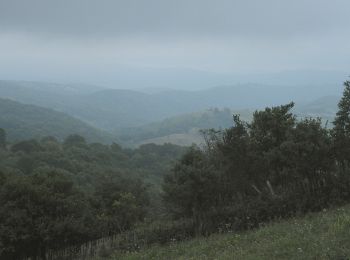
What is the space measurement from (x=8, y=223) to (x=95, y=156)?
8869 cm

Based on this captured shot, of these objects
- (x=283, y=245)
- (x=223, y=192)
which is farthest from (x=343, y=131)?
(x=283, y=245)

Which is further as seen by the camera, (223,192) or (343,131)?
(223,192)

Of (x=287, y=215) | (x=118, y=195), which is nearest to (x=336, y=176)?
(x=287, y=215)

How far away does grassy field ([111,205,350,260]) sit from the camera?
9040 mm

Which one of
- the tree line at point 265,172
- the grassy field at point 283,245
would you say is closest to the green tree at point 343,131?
the tree line at point 265,172

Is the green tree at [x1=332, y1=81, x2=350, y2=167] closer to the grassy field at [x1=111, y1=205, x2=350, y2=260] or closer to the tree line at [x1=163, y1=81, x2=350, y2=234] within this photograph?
the tree line at [x1=163, y1=81, x2=350, y2=234]

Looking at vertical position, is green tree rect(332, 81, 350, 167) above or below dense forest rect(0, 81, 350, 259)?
above

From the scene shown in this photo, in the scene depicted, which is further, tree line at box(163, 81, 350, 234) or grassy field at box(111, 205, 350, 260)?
tree line at box(163, 81, 350, 234)

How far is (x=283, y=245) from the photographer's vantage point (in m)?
10.2

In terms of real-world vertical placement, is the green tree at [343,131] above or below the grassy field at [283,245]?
above

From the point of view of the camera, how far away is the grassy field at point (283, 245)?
356 inches

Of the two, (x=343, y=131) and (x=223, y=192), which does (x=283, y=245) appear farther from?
(x=343, y=131)

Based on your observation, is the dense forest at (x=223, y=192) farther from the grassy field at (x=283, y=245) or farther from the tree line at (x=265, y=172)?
the grassy field at (x=283, y=245)

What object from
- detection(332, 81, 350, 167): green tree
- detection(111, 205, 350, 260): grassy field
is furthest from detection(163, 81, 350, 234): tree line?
detection(111, 205, 350, 260): grassy field
